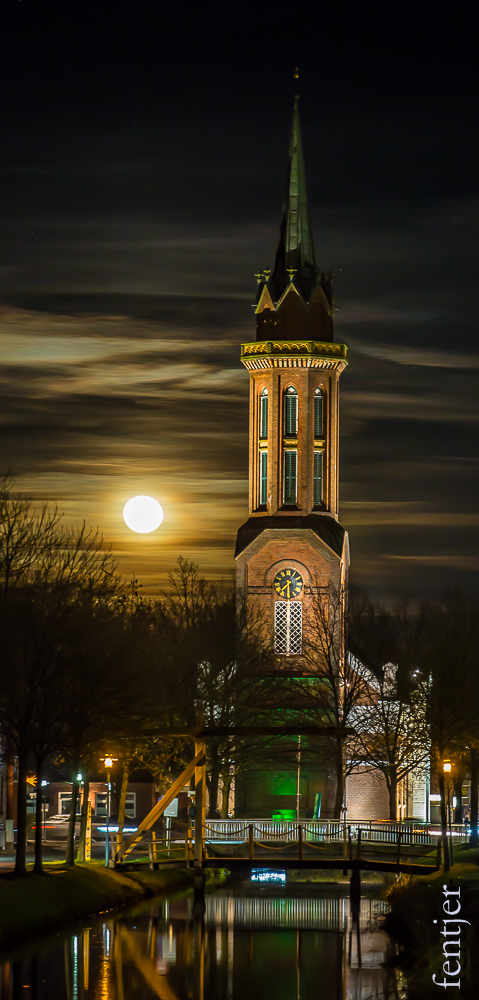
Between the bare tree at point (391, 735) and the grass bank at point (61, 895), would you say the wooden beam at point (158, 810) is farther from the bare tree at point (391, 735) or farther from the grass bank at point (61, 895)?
the bare tree at point (391, 735)

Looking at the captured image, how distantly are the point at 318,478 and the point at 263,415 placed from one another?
470cm

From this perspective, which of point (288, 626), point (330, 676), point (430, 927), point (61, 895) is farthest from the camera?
point (288, 626)

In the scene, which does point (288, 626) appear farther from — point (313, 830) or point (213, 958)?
point (213, 958)

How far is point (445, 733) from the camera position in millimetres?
57469

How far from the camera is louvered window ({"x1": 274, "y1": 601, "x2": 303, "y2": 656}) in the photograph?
84.6 meters

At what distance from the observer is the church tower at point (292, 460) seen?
84.4m

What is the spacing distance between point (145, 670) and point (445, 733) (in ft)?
39.0

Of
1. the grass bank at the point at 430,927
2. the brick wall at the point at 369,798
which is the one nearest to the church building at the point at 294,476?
the brick wall at the point at 369,798

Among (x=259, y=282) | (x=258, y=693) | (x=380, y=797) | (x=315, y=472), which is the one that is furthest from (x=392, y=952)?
(x=259, y=282)

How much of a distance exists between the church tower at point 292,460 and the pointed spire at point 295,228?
1.33 feet

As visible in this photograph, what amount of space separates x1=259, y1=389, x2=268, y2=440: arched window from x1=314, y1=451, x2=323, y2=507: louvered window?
10.2ft

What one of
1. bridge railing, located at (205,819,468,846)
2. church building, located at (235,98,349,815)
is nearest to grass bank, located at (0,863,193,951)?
bridge railing, located at (205,819,468,846)

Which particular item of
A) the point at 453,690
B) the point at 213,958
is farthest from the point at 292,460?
the point at 213,958

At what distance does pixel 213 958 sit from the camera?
1602 inches
